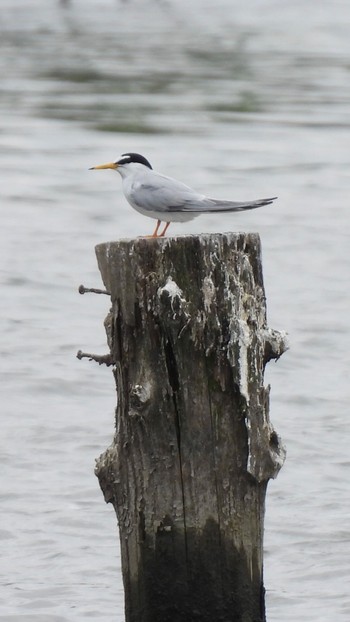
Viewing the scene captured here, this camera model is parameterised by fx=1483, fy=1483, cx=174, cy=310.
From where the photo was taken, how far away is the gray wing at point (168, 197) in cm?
614

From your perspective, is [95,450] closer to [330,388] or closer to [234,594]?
[330,388]

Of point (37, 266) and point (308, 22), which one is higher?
point (308, 22)

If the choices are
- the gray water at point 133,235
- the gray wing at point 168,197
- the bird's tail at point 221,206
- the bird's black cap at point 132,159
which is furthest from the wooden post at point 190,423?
the bird's black cap at point 132,159

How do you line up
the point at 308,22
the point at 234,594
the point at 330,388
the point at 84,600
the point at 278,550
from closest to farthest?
the point at 234,594 → the point at 84,600 → the point at 278,550 → the point at 330,388 → the point at 308,22

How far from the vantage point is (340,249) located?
47.9ft

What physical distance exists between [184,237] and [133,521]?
3.64 ft

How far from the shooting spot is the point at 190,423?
5410 mm

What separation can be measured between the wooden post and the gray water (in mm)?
1190

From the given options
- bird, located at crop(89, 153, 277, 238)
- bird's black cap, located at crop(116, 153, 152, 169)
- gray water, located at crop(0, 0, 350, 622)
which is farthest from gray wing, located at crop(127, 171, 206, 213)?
gray water, located at crop(0, 0, 350, 622)

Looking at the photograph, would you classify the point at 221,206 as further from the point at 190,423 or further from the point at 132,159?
the point at 190,423

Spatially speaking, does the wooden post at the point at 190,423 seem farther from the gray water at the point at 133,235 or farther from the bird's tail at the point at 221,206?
the gray water at the point at 133,235

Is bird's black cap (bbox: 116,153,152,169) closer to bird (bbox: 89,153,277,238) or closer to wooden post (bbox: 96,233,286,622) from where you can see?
bird (bbox: 89,153,277,238)

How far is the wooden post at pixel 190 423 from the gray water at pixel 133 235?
46.8 inches

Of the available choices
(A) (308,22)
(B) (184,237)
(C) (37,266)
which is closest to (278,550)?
(B) (184,237)
